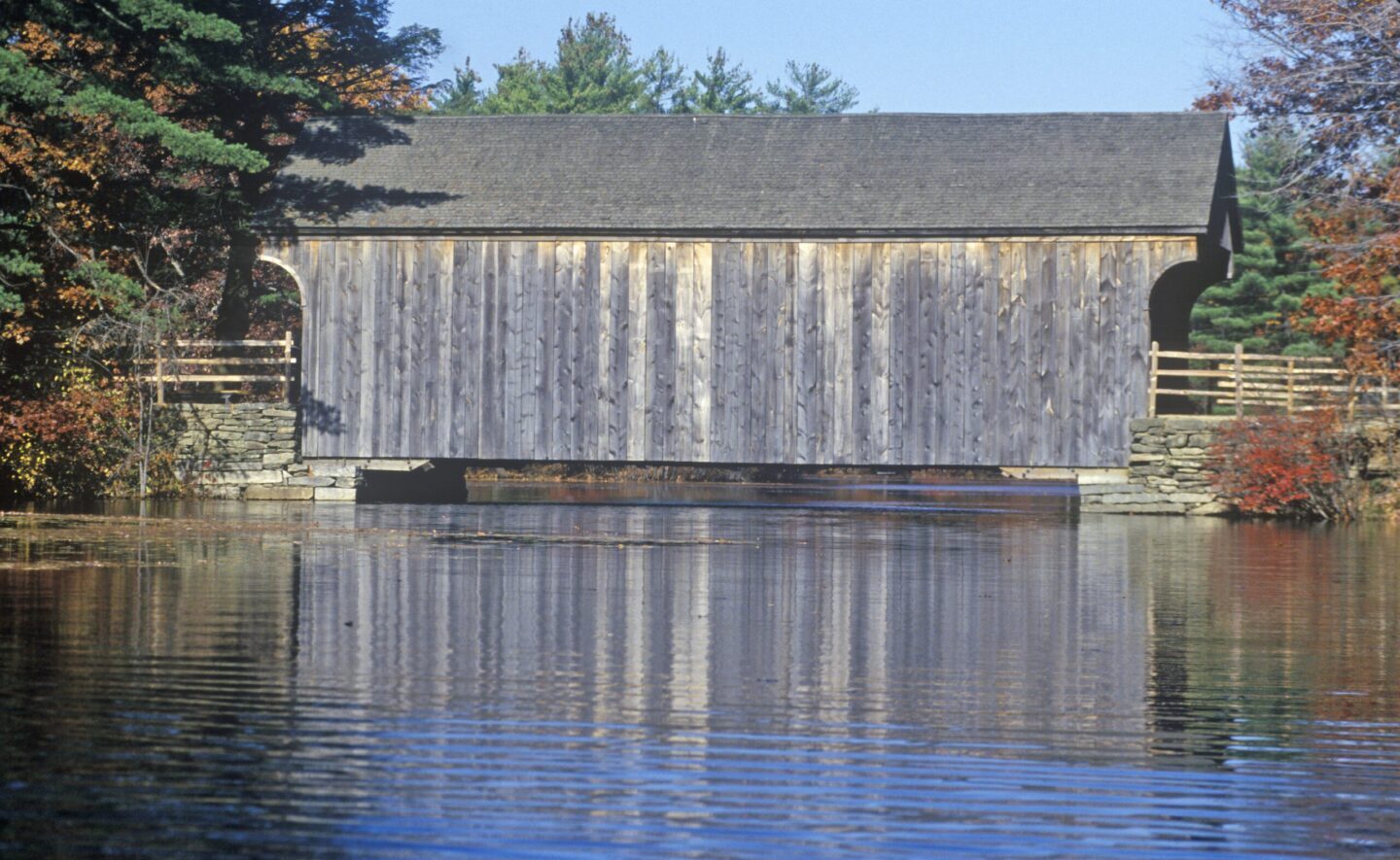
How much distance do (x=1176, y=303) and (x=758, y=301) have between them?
10.4 m

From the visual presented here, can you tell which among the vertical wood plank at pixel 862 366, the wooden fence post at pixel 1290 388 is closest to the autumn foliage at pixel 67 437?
the vertical wood plank at pixel 862 366

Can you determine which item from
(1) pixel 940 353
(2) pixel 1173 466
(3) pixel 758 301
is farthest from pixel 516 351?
(2) pixel 1173 466

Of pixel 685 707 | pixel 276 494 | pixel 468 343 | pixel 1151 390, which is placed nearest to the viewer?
pixel 685 707

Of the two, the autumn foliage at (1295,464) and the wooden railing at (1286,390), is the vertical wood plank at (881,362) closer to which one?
the wooden railing at (1286,390)

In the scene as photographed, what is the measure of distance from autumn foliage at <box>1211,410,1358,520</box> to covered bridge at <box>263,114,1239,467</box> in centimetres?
228

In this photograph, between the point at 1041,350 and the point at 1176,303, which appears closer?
the point at 1041,350

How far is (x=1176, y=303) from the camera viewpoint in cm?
4016

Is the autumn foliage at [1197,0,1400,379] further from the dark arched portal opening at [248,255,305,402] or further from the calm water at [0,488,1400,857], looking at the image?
the dark arched portal opening at [248,255,305,402]

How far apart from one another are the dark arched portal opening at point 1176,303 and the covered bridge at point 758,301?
86.2 inches

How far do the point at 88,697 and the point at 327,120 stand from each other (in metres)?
29.7

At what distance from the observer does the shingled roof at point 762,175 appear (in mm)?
33781

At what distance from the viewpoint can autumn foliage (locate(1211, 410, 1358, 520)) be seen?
31375mm

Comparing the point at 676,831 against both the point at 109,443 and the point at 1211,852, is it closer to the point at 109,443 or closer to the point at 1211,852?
the point at 1211,852

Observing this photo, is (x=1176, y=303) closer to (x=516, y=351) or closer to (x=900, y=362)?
(x=900, y=362)
